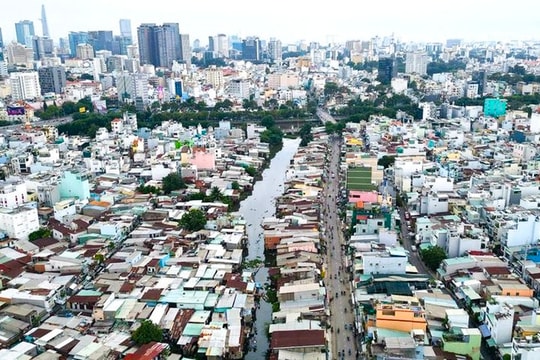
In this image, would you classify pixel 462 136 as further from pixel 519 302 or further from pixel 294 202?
pixel 519 302

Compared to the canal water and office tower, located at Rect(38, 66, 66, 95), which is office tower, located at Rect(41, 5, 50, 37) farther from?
the canal water

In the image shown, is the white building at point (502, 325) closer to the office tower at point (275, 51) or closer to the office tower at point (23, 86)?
the office tower at point (23, 86)

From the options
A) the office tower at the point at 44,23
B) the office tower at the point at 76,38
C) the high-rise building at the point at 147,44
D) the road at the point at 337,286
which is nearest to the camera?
the road at the point at 337,286

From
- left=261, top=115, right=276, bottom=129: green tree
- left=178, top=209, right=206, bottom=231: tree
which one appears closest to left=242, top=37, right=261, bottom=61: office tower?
left=261, top=115, right=276, bottom=129: green tree

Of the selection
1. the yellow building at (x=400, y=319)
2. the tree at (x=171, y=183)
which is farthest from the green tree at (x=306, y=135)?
the yellow building at (x=400, y=319)

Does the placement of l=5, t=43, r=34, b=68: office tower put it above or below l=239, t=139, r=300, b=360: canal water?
above

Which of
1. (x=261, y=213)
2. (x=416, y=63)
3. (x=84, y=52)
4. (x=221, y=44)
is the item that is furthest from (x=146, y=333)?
(x=221, y=44)

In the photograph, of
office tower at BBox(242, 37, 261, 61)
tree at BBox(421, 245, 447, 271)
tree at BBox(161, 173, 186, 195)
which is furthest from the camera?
office tower at BBox(242, 37, 261, 61)
